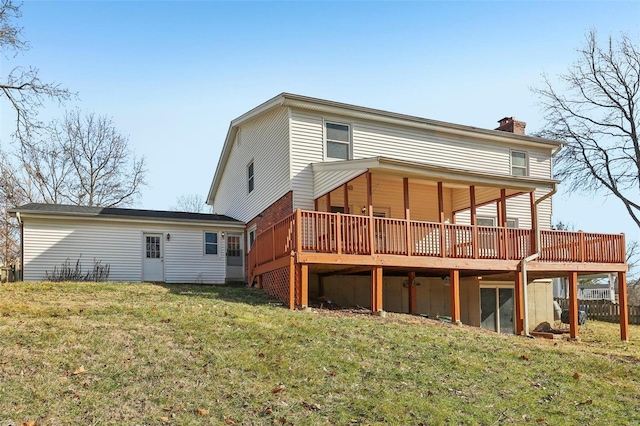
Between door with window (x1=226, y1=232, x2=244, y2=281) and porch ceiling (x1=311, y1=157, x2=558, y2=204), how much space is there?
241 inches

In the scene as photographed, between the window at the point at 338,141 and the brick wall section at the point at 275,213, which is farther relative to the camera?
the window at the point at 338,141

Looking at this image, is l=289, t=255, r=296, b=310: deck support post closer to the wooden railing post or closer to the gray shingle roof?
the wooden railing post

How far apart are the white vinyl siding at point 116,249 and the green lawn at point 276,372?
785 cm

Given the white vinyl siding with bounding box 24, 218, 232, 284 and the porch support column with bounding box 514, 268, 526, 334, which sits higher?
the white vinyl siding with bounding box 24, 218, 232, 284

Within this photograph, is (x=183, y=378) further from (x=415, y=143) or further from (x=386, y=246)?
(x=415, y=143)

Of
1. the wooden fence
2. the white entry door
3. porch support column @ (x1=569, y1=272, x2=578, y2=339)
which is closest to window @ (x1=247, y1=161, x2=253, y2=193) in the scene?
the white entry door

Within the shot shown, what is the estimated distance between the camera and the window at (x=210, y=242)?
2117cm

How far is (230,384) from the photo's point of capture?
7.43 m

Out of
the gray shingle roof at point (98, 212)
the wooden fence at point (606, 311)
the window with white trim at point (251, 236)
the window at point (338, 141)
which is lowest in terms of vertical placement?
the wooden fence at point (606, 311)

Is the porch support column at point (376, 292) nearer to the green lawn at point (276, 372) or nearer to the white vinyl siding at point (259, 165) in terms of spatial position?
the green lawn at point (276, 372)

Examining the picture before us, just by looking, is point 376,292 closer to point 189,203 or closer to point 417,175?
point 417,175

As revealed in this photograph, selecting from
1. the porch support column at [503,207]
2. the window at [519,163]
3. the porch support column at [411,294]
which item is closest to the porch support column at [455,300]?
the porch support column at [411,294]

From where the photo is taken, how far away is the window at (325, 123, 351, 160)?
1752 cm

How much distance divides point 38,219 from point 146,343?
12.4 meters
